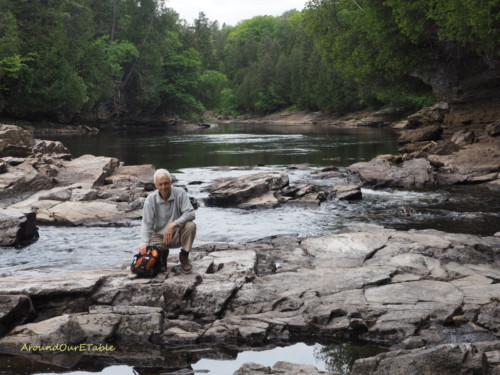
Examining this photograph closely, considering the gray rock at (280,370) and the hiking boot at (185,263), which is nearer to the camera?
the gray rock at (280,370)

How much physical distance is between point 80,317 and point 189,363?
1.79 meters

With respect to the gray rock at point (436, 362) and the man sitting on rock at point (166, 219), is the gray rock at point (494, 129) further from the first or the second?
the gray rock at point (436, 362)

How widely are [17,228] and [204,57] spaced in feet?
284

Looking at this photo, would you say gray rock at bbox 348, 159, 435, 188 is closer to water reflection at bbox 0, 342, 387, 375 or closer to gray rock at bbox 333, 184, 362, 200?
gray rock at bbox 333, 184, 362, 200

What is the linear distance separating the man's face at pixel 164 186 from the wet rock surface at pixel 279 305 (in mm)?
1298

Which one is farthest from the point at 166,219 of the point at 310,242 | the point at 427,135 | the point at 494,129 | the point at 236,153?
the point at 236,153

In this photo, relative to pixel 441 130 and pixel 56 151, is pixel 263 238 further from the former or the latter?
pixel 441 130

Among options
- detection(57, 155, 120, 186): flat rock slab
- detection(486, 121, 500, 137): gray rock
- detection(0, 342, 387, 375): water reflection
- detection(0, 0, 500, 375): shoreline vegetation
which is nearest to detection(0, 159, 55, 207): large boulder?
detection(0, 0, 500, 375): shoreline vegetation

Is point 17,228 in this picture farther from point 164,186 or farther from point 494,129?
point 494,129

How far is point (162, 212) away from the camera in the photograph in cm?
795

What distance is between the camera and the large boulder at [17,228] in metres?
11.7

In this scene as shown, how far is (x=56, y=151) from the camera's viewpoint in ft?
84.3

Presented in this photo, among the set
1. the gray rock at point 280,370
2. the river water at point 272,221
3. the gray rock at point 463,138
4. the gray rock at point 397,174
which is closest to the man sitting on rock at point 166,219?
the river water at point 272,221

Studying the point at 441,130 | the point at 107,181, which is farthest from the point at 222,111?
the point at 107,181
